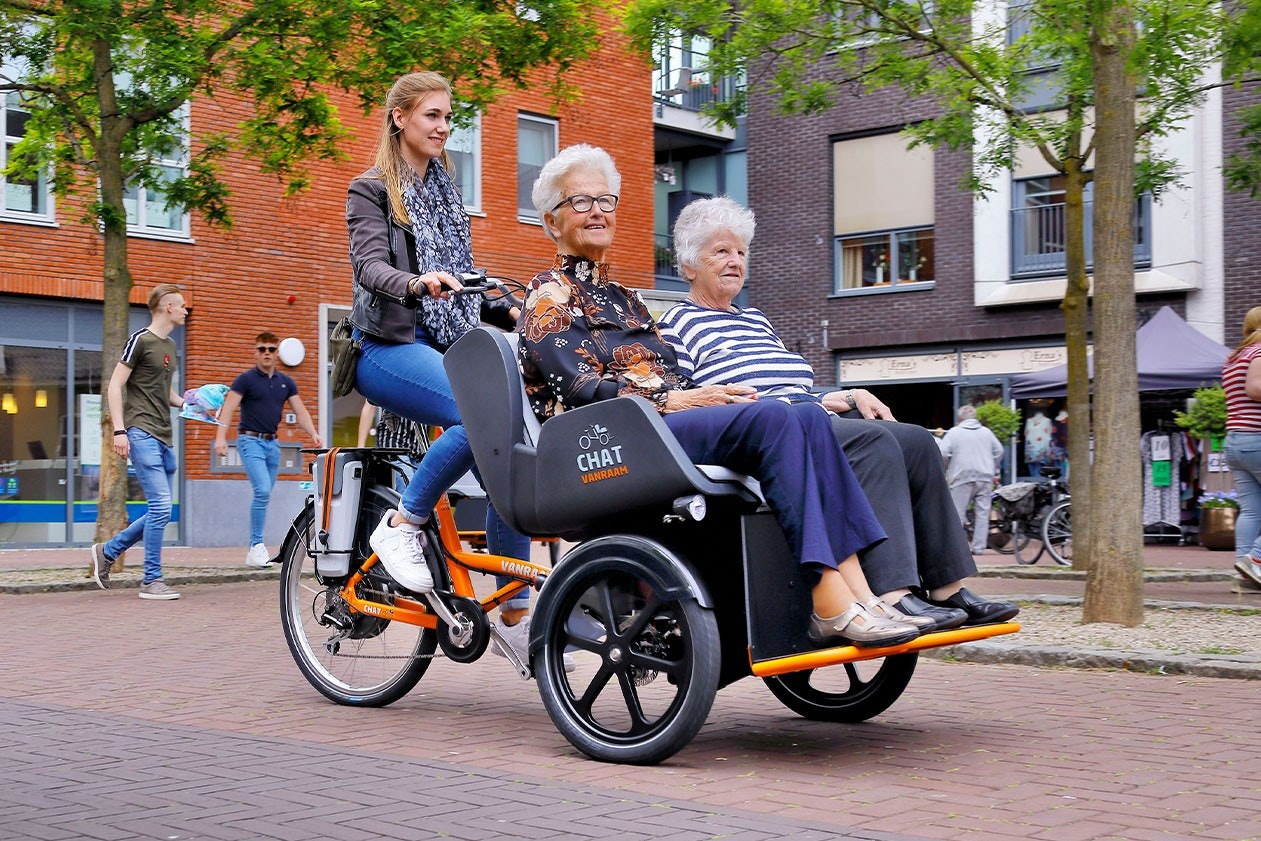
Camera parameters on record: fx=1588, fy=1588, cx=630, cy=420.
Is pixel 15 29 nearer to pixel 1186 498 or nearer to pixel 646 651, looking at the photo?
pixel 646 651

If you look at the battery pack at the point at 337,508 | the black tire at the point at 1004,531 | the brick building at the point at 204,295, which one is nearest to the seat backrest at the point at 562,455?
the battery pack at the point at 337,508

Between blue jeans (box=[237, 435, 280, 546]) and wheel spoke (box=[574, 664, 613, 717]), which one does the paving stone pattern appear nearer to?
wheel spoke (box=[574, 664, 613, 717])

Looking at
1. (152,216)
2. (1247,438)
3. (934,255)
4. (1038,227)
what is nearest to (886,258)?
(934,255)

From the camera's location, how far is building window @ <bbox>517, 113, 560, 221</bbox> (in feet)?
83.0

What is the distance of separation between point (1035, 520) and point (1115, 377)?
32.1 ft

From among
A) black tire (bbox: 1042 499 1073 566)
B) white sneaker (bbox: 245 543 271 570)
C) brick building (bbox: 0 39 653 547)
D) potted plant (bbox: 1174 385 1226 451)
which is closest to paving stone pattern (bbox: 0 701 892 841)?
white sneaker (bbox: 245 543 271 570)

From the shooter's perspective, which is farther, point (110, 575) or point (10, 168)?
point (10, 168)

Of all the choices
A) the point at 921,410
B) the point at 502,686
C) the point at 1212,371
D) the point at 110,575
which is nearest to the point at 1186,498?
the point at 1212,371

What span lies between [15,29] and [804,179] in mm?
16564

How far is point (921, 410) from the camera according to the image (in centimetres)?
2672

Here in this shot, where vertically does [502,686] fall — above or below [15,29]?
below

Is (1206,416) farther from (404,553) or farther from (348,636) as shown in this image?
(404,553)

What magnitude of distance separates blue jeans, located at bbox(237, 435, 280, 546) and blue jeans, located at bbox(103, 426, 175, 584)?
2399 mm

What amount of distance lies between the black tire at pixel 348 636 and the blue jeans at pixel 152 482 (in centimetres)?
521
